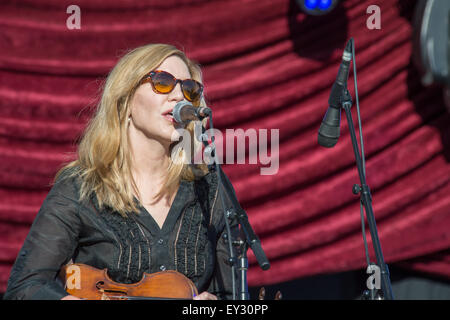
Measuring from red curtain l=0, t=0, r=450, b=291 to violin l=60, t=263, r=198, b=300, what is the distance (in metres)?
1.03

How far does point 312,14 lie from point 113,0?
Result: 3.62ft

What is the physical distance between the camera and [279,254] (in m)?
3.21

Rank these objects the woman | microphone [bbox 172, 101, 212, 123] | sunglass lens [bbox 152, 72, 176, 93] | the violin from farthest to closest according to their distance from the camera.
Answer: sunglass lens [bbox 152, 72, 176, 93]
the woman
the violin
microphone [bbox 172, 101, 212, 123]

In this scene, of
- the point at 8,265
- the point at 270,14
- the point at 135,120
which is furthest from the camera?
the point at 270,14

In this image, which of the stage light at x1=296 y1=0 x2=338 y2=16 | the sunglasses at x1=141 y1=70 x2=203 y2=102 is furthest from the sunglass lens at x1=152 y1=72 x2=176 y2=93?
the stage light at x1=296 y1=0 x2=338 y2=16

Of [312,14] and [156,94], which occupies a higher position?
[312,14]

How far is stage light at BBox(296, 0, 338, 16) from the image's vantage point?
305 cm

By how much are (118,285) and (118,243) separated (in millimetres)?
205

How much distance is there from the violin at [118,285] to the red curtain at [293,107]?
103cm

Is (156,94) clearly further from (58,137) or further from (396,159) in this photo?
(396,159)

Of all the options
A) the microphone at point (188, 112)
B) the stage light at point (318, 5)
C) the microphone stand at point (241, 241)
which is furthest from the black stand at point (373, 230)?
the stage light at point (318, 5)

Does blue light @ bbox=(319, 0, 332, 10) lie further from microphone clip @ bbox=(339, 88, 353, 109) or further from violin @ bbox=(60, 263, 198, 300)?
violin @ bbox=(60, 263, 198, 300)
